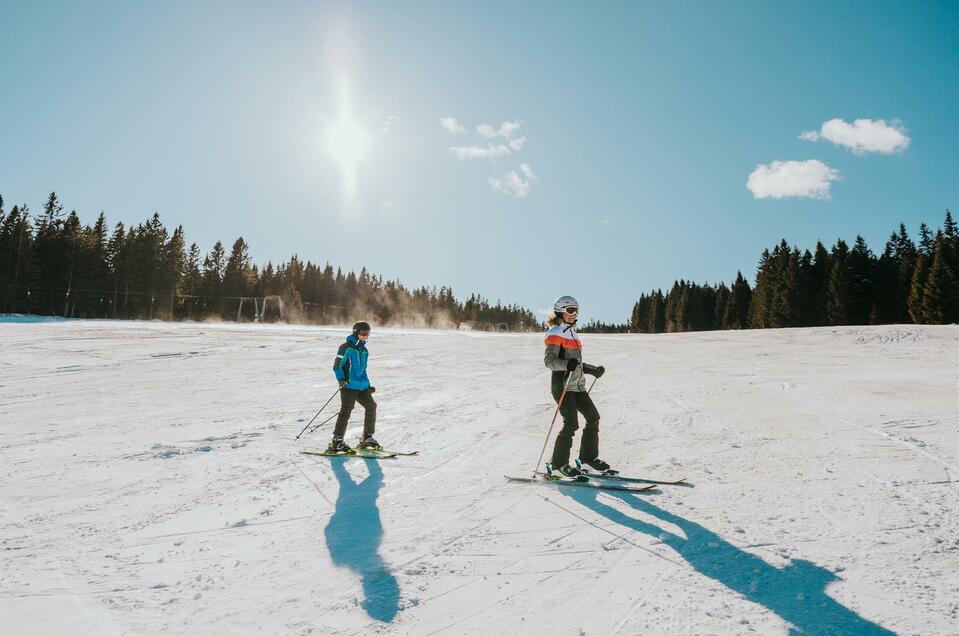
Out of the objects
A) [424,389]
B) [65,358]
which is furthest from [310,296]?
[424,389]

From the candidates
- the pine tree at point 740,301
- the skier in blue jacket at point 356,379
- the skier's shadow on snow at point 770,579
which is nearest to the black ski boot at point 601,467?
the skier's shadow on snow at point 770,579

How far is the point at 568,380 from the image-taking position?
6133 mm

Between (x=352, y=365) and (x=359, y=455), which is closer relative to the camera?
(x=359, y=455)

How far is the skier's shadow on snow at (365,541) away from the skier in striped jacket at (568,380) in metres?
2.39

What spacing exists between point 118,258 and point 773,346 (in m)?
75.5

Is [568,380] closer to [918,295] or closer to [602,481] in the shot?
[602,481]

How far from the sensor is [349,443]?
8141 millimetres

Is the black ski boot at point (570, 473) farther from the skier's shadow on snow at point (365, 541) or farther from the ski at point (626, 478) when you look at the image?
the skier's shadow on snow at point (365, 541)

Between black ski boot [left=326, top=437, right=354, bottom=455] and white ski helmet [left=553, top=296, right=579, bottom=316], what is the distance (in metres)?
3.77

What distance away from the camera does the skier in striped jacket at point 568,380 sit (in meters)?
6.14

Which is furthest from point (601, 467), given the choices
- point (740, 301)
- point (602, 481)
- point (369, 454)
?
point (740, 301)

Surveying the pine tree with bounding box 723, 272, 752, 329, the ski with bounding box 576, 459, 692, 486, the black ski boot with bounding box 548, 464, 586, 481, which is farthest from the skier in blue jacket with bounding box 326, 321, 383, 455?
the pine tree with bounding box 723, 272, 752, 329

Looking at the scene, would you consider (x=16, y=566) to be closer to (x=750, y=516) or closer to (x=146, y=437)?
(x=146, y=437)

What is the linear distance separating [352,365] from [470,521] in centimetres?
399
